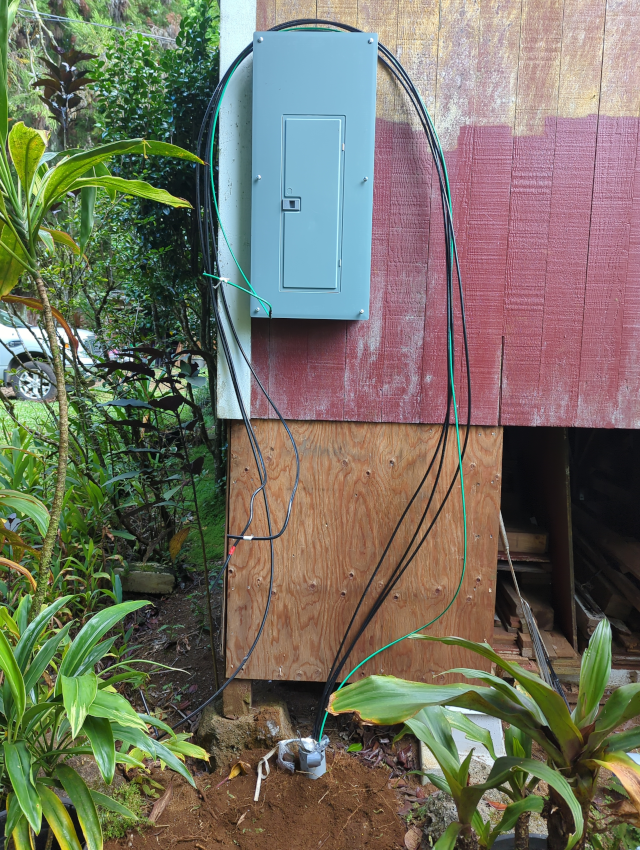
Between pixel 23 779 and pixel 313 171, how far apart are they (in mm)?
1724

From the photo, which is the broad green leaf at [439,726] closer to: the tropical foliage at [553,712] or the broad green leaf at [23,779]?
the tropical foliage at [553,712]

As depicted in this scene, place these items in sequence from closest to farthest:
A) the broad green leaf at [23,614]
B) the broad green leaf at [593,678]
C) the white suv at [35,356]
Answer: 1. the broad green leaf at [593,678]
2. the broad green leaf at [23,614]
3. the white suv at [35,356]

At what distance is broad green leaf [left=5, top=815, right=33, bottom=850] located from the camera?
3.93 ft

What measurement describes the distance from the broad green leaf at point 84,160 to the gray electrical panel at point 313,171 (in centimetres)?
38

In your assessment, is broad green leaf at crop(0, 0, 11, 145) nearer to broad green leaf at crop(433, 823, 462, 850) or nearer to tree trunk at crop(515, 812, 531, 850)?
broad green leaf at crop(433, 823, 462, 850)

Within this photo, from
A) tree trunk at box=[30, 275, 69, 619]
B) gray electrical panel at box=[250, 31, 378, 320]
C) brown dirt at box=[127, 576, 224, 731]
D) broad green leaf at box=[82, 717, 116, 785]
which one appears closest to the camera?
broad green leaf at box=[82, 717, 116, 785]

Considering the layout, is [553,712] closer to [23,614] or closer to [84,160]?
[23,614]

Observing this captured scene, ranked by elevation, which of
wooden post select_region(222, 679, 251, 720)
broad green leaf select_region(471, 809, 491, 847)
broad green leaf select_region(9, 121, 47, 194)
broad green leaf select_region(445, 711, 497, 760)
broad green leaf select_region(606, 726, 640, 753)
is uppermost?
broad green leaf select_region(9, 121, 47, 194)

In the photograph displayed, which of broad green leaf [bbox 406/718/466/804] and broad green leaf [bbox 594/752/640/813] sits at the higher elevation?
broad green leaf [bbox 594/752/640/813]

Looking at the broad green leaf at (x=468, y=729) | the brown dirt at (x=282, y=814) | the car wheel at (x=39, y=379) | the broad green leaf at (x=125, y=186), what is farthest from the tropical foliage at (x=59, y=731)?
the car wheel at (x=39, y=379)

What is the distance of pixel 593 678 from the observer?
1334 mm

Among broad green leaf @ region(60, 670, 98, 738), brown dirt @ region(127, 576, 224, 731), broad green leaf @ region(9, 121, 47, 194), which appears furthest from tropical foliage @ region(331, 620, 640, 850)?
broad green leaf @ region(9, 121, 47, 194)

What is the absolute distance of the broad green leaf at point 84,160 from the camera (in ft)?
4.32

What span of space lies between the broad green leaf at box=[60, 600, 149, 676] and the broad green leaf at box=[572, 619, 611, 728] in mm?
1088
